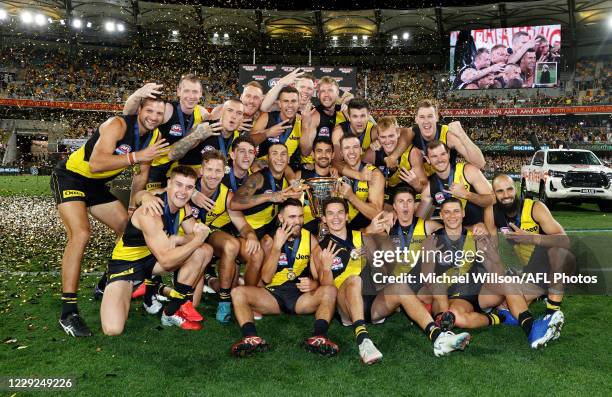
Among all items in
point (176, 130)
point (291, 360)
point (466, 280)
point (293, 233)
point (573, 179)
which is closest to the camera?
point (291, 360)

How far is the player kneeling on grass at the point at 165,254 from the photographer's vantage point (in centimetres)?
419

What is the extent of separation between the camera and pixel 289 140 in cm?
614

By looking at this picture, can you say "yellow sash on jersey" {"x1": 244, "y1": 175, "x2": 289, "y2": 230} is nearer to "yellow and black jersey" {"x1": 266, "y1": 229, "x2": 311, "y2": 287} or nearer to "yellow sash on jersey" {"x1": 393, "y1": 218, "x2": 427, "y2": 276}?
"yellow and black jersey" {"x1": 266, "y1": 229, "x2": 311, "y2": 287}

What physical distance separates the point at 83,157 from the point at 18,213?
9488 millimetres

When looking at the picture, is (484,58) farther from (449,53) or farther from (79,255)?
(79,255)

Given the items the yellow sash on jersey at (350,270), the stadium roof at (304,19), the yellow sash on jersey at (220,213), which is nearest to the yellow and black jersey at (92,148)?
the yellow sash on jersey at (220,213)

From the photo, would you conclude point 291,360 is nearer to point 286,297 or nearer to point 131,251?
point 286,297

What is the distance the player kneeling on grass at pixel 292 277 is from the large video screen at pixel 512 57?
3375cm

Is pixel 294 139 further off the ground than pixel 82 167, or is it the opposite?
pixel 294 139

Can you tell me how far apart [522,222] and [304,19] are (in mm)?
34878

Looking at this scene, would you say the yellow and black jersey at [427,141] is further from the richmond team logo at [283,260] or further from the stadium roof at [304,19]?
the stadium roof at [304,19]

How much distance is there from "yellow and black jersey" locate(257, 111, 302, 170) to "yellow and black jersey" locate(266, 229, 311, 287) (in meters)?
1.77

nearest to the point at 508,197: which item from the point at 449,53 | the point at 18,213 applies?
the point at 18,213


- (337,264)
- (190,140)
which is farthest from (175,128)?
(337,264)
